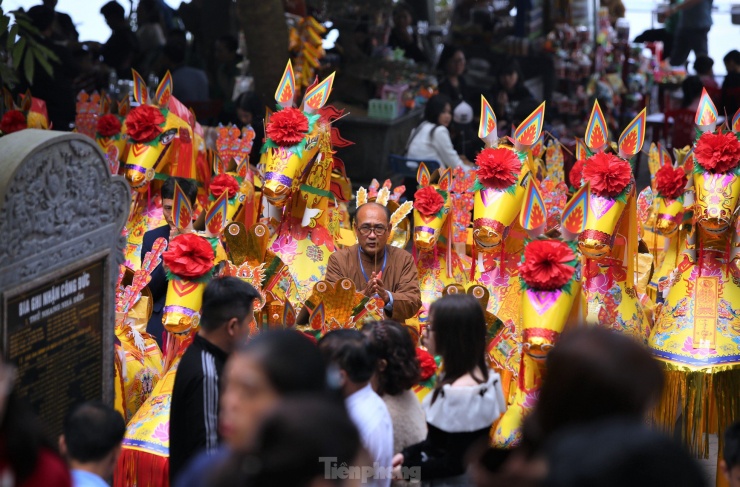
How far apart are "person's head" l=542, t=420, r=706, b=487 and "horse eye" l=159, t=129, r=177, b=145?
5388 mm

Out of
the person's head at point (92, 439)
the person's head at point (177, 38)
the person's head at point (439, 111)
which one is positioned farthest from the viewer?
the person's head at point (177, 38)

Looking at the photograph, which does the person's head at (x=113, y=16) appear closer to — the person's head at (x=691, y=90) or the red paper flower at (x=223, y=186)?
the red paper flower at (x=223, y=186)

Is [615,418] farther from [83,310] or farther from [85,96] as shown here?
[85,96]

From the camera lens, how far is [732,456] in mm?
3607

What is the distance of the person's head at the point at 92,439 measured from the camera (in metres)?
3.77

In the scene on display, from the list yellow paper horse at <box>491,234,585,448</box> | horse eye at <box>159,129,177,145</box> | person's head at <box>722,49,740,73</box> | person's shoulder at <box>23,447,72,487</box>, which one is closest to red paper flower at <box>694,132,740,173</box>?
yellow paper horse at <box>491,234,585,448</box>

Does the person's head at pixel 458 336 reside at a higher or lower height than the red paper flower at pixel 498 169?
lower

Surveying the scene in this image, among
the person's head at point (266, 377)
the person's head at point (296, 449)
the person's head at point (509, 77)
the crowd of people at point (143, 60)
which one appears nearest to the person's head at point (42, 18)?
the crowd of people at point (143, 60)

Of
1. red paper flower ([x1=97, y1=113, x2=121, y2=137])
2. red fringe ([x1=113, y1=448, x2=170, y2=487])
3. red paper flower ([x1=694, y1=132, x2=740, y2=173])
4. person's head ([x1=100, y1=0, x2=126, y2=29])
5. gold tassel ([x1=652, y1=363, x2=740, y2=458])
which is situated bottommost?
red fringe ([x1=113, y1=448, x2=170, y2=487])

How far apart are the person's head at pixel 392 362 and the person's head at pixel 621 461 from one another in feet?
5.72

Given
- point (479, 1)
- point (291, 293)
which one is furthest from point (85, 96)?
point (479, 1)

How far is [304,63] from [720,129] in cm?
560

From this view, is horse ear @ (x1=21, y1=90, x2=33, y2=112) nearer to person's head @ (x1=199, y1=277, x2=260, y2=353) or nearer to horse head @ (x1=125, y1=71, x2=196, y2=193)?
horse head @ (x1=125, y1=71, x2=196, y2=193)

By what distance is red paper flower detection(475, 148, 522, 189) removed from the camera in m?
6.22
